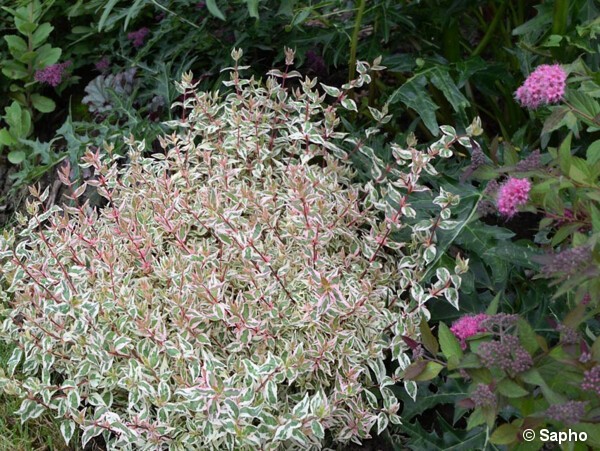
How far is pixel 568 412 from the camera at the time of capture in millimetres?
1240

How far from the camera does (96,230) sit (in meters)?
2.20

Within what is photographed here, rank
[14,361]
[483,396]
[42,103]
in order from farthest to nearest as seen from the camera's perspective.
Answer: [42,103] < [14,361] < [483,396]

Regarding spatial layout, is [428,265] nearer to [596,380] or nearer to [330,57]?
[596,380]

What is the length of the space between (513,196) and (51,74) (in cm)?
215

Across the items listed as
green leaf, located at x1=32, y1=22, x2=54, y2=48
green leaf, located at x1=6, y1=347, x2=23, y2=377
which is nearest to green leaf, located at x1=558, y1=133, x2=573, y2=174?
green leaf, located at x1=6, y1=347, x2=23, y2=377

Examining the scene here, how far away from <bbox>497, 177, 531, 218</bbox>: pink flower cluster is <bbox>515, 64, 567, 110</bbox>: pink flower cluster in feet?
0.56

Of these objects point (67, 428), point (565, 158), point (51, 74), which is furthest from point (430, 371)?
point (51, 74)

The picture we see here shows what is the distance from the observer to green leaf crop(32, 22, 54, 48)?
2.98 m

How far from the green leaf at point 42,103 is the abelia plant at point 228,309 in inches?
42.1

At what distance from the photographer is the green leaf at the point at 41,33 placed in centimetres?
298

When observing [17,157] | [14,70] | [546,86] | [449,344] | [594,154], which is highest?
[546,86]

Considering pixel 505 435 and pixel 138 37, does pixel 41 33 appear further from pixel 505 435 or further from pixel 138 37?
pixel 505 435

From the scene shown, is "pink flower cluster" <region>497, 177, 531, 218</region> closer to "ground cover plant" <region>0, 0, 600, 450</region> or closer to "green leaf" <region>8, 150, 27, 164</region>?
"ground cover plant" <region>0, 0, 600, 450</region>

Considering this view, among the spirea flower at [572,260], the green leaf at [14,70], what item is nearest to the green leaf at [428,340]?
the spirea flower at [572,260]
